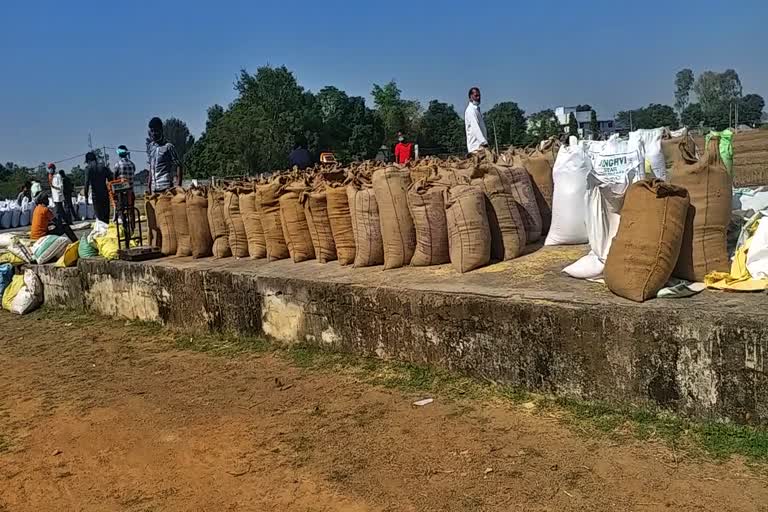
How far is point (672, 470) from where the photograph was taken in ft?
9.23

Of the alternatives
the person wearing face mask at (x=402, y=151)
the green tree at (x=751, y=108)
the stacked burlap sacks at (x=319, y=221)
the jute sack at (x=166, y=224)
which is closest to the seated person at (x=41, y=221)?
the jute sack at (x=166, y=224)

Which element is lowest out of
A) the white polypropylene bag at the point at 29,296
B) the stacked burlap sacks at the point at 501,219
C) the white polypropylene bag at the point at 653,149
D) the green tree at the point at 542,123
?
the white polypropylene bag at the point at 29,296

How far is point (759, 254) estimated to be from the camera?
3475 mm

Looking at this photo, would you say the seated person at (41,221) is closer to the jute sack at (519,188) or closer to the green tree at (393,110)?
the jute sack at (519,188)

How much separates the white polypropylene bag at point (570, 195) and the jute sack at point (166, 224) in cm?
430

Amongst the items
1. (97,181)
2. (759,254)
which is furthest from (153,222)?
(759,254)

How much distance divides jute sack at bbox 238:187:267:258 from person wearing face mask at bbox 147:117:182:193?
2228 millimetres

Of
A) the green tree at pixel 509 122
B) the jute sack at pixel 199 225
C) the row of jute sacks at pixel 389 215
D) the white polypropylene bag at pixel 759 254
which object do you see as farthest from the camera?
the green tree at pixel 509 122

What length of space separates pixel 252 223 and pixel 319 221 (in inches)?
42.6

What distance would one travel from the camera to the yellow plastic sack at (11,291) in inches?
344

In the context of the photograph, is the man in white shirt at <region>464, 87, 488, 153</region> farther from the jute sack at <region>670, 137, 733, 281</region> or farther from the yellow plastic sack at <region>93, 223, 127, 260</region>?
the jute sack at <region>670, 137, 733, 281</region>

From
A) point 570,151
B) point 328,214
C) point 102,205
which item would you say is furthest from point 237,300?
point 102,205

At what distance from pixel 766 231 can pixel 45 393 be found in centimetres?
488

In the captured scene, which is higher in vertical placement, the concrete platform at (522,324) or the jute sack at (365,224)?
the jute sack at (365,224)
